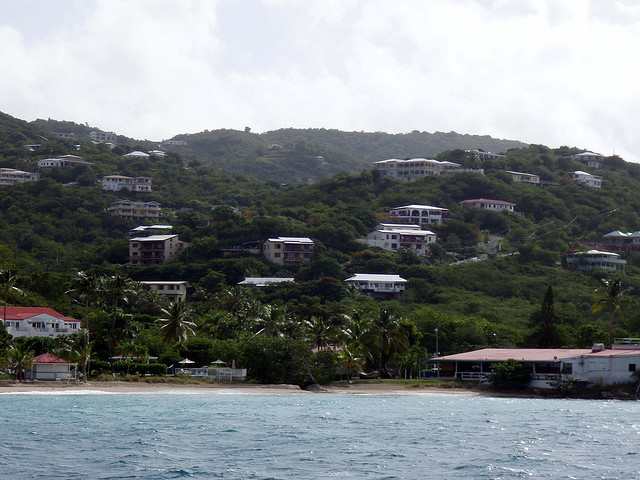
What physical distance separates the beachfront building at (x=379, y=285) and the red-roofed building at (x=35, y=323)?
47247 millimetres

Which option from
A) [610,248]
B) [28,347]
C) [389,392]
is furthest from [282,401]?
[610,248]

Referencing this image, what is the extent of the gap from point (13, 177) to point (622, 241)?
12284 cm

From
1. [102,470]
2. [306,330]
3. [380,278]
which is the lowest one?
[102,470]

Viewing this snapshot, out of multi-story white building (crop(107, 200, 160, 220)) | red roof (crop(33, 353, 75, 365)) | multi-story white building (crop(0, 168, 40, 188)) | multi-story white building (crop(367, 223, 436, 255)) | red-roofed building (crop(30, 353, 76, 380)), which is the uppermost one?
multi-story white building (crop(0, 168, 40, 188))

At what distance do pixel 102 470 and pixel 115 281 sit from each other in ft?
165

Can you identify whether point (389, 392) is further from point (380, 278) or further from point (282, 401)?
point (380, 278)

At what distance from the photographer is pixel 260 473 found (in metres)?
32.7

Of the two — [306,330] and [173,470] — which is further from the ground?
[306,330]

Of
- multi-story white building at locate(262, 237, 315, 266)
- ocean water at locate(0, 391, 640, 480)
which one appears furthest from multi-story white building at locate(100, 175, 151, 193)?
ocean water at locate(0, 391, 640, 480)

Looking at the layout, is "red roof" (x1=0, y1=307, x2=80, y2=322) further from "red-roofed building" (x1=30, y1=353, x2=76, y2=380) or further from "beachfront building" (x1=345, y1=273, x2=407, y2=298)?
"beachfront building" (x1=345, y1=273, x2=407, y2=298)

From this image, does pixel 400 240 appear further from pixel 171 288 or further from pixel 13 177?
pixel 13 177

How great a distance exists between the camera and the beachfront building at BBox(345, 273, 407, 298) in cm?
12406

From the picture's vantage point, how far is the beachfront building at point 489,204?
6654 inches

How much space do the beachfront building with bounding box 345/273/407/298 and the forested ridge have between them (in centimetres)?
211
